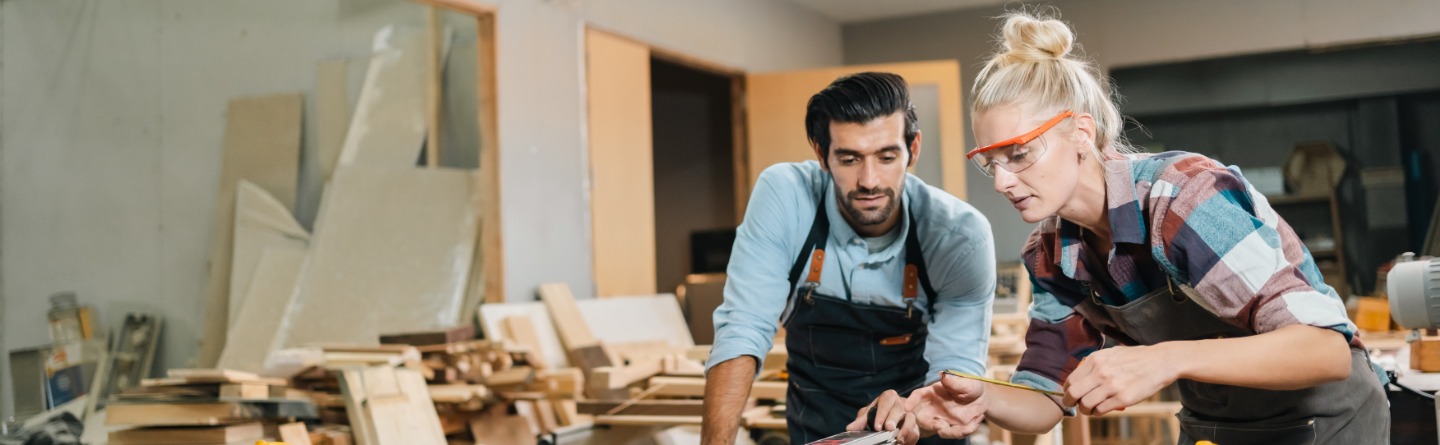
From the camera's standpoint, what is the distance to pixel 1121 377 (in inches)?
57.5

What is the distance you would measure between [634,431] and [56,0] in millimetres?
3856

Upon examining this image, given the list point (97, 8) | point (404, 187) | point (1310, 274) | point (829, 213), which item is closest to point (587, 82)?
point (404, 187)

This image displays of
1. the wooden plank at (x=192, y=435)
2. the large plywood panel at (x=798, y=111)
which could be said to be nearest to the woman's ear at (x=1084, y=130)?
the wooden plank at (x=192, y=435)

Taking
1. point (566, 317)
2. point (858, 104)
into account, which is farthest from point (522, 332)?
point (858, 104)

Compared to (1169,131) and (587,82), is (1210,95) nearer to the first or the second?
(1169,131)

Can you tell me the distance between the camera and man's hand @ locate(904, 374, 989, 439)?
5.90ft

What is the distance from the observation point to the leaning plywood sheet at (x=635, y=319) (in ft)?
17.6

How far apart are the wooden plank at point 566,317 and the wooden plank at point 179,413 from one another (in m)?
1.61

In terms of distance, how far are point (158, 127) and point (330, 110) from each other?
1.01 metres

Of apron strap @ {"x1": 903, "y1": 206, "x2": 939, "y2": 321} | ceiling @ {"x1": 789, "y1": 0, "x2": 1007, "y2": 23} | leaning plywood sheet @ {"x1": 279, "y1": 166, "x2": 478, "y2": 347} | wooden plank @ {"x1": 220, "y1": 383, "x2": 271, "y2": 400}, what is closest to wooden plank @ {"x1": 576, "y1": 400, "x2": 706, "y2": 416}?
wooden plank @ {"x1": 220, "y1": 383, "x2": 271, "y2": 400}

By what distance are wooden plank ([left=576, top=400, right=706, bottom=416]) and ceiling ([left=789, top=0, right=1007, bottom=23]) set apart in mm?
4664

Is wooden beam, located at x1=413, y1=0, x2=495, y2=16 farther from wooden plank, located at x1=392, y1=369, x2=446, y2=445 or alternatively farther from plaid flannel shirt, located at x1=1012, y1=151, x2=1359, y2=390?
plaid flannel shirt, located at x1=1012, y1=151, x2=1359, y2=390

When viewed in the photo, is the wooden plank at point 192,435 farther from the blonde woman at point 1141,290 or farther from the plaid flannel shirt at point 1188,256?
the plaid flannel shirt at point 1188,256

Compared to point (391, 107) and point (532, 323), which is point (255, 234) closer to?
point (391, 107)
